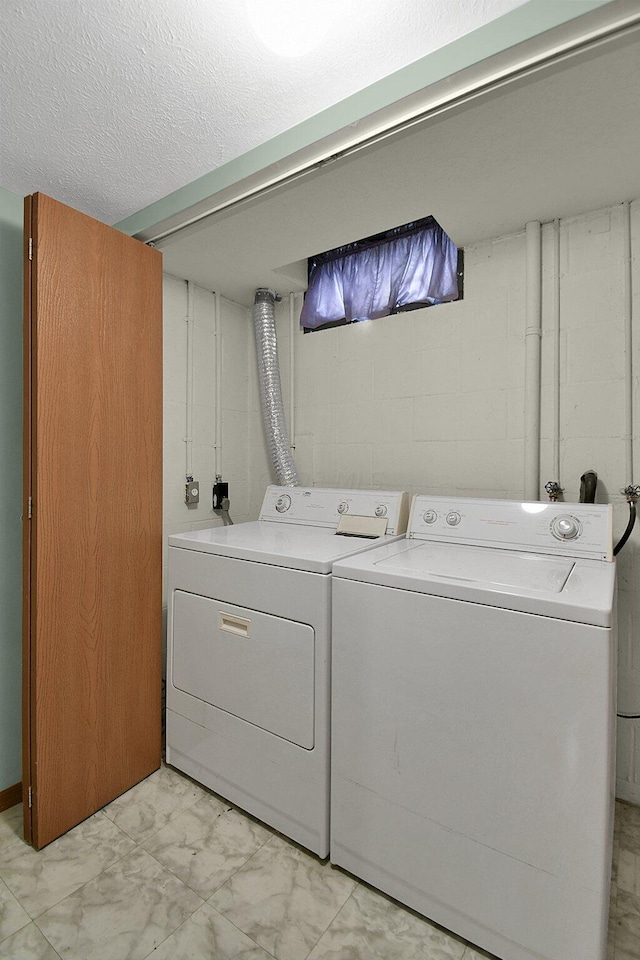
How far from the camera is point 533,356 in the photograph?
6.15 feet

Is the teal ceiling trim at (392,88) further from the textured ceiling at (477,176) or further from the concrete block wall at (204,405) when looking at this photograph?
the concrete block wall at (204,405)

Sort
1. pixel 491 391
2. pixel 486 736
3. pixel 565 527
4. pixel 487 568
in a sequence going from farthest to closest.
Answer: pixel 491 391 < pixel 565 527 < pixel 487 568 < pixel 486 736

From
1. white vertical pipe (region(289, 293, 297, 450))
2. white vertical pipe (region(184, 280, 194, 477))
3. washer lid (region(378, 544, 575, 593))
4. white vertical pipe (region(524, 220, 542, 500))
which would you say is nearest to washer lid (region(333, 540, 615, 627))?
washer lid (region(378, 544, 575, 593))

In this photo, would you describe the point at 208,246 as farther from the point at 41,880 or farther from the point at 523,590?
the point at 41,880

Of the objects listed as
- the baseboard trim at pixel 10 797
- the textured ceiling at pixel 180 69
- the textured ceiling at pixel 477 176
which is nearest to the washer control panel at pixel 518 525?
the textured ceiling at pixel 477 176

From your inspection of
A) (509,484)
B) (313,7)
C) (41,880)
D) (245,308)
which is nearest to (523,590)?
(509,484)

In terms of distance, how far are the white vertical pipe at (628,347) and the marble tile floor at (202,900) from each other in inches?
51.3

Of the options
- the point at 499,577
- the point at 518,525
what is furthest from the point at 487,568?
the point at 518,525

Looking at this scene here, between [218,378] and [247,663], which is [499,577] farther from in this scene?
[218,378]

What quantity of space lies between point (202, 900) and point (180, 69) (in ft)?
7.61

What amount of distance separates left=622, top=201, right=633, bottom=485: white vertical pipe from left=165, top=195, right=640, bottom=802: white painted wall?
17 mm

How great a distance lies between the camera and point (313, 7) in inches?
42.4

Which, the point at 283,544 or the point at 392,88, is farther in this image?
the point at 283,544

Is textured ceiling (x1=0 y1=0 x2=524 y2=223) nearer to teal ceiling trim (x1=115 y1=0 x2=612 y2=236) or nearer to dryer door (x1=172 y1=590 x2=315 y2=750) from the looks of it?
teal ceiling trim (x1=115 y1=0 x2=612 y2=236)
